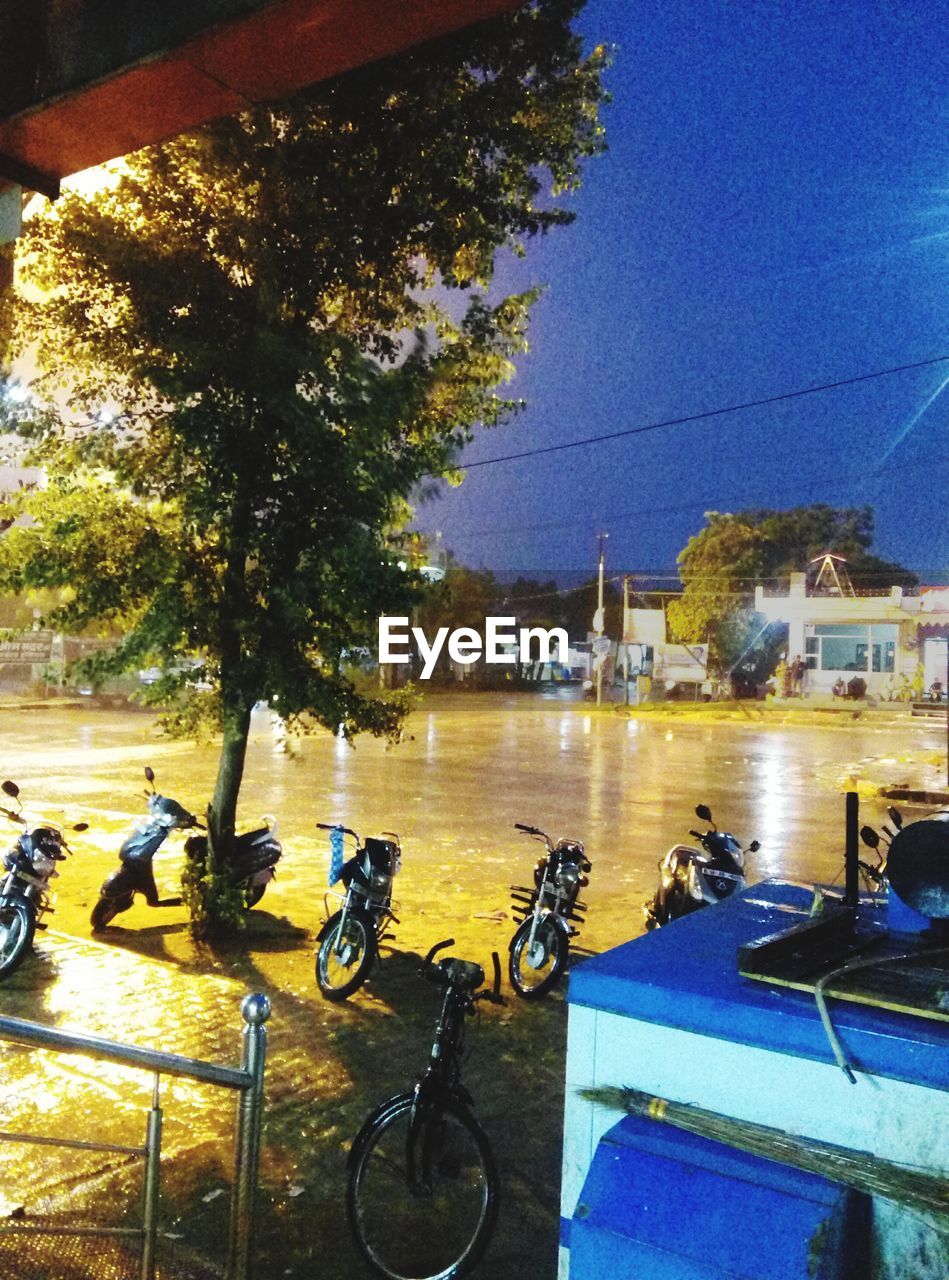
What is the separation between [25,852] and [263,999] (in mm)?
4875

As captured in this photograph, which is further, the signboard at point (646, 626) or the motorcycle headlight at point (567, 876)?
the signboard at point (646, 626)

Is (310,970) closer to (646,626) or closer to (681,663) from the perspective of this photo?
(681,663)

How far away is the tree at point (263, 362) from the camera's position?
700 cm

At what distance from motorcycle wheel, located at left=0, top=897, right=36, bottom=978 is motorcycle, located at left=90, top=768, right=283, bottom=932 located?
1271 millimetres

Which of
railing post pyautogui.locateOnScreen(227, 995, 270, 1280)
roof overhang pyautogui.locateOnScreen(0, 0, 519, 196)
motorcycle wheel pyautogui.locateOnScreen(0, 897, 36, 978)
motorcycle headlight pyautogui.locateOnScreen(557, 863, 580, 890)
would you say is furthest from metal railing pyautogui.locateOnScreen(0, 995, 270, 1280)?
motorcycle headlight pyautogui.locateOnScreen(557, 863, 580, 890)

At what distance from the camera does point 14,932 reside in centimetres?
695

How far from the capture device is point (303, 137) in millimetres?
7273

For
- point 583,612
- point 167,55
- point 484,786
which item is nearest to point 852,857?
point 167,55

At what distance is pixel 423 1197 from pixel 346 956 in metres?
2.80

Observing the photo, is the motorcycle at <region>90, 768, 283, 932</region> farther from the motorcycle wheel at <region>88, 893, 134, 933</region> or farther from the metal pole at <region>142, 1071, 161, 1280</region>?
the metal pole at <region>142, 1071, 161, 1280</region>

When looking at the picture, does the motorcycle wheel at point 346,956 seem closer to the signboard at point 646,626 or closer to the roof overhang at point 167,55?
the roof overhang at point 167,55

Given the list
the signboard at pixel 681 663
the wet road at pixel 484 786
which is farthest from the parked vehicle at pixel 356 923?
the signboard at pixel 681 663

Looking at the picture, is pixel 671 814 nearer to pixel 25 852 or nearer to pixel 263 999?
pixel 25 852

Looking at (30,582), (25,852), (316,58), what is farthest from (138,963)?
(316,58)
